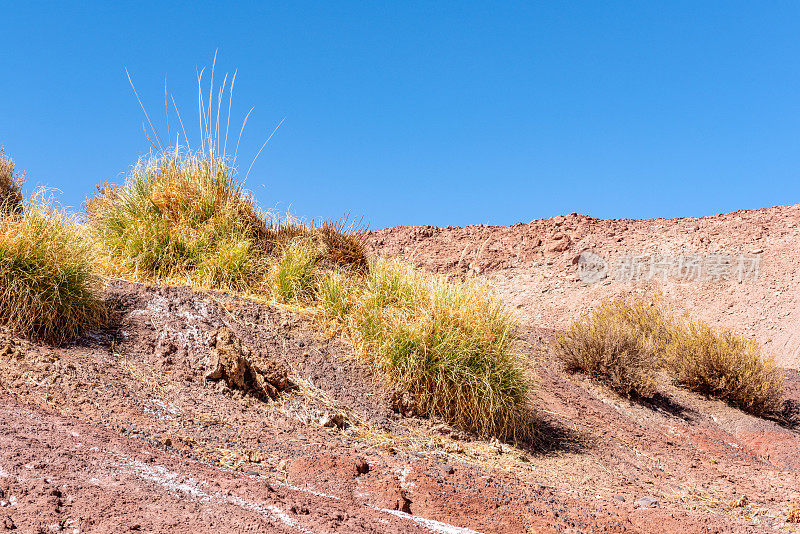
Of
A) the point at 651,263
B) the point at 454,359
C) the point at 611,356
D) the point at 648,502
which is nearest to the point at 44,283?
the point at 454,359

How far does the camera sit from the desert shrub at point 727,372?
9.56m

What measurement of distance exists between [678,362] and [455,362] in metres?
5.81

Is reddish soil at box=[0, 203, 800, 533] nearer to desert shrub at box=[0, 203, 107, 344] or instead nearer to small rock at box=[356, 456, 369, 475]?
small rock at box=[356, 456, 369, 475]

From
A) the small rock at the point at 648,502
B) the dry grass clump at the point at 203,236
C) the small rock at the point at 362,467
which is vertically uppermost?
the dry grass clump at the point at 203,236

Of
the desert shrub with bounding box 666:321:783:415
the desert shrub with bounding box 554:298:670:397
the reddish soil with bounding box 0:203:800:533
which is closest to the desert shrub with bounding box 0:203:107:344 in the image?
the reddish soil with bounding box 0:203:800:533

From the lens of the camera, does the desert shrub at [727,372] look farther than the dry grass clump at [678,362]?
Yes

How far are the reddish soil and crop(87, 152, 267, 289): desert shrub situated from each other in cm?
68

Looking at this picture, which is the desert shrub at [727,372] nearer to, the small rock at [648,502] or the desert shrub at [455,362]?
the desert shrub at [455,362]

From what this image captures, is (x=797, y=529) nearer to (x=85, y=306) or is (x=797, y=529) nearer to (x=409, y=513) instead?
(x=409, y=513)

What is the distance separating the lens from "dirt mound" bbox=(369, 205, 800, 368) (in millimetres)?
16359

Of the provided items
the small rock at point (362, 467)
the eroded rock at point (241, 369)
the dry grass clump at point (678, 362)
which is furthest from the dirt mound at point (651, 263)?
the small rock at point (362, 467)

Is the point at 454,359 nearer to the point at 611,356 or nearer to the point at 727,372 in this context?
the point at 611,356

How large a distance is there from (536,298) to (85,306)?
1500 cm

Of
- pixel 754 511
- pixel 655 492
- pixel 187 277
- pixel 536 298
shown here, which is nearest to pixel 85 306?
pixel 187 277
